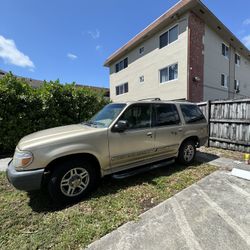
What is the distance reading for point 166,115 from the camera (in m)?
4.72

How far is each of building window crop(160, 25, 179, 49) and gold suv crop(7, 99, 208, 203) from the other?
10157 mm

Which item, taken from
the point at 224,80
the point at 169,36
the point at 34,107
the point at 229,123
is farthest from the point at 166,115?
the point at 224,80

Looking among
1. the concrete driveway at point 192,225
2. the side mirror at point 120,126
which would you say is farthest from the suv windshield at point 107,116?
the concrete driveway at point 192,225

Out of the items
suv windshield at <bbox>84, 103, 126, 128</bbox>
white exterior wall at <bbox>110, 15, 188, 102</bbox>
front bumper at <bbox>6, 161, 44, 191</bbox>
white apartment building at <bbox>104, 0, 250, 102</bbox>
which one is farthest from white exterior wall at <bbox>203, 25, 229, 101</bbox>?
front bumper at <bbox>6, 161, 44, 191</bbox>

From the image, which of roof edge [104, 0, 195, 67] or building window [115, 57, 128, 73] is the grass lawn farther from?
building window [115, 57, 128, 73]

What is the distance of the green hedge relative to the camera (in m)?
6.70

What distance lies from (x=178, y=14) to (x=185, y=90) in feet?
16.7

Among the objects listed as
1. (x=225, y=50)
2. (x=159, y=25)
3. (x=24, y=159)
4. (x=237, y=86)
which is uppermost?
(x=159, y=25)

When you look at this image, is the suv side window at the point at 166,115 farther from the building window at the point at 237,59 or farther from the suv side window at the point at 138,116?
the building window at the point at 237,59

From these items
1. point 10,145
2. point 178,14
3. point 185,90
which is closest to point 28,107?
point 10,145

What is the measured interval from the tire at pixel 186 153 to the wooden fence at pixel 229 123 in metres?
2.32

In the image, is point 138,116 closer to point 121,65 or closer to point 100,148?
point 100,148

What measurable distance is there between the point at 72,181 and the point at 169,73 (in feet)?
41.2

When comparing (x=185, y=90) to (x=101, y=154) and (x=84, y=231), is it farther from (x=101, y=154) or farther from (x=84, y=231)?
(x=84, y=231)
